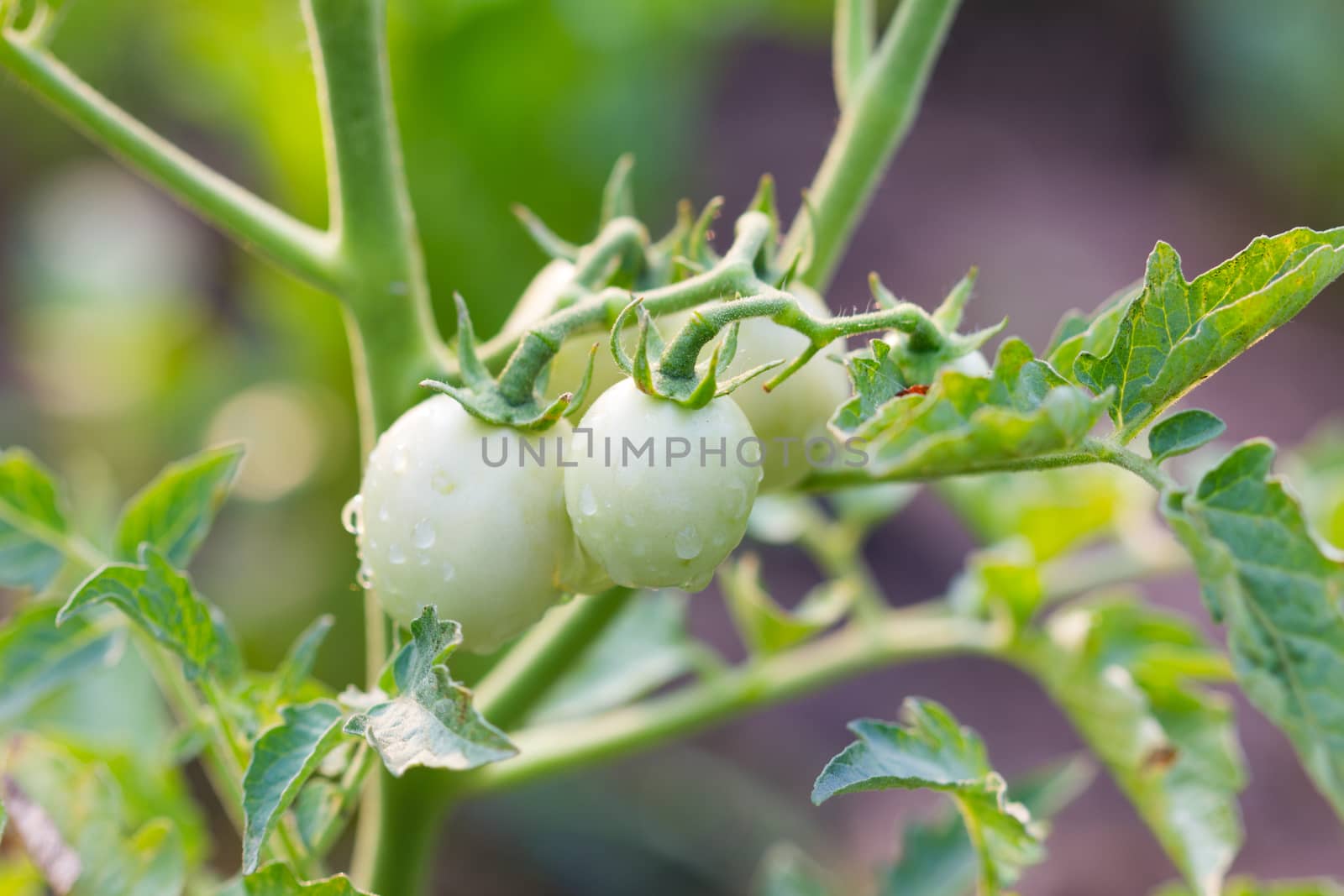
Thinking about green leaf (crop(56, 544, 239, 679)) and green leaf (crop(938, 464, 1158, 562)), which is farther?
green leaf (crop(938, 464, 1158, 562))

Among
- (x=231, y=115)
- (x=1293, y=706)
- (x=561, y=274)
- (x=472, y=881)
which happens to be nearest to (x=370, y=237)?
(x=561, y=274)

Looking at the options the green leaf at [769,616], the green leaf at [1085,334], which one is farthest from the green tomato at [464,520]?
the green leaf at [769,616]

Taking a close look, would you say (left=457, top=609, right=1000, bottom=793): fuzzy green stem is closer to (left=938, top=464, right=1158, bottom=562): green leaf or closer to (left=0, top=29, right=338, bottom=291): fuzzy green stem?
(left=938, top=464, right=1158, bottom=562): green leaf

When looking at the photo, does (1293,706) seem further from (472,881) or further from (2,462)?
(472,881)

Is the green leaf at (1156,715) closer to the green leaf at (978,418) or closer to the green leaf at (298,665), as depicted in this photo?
the green leaf at (978,418)

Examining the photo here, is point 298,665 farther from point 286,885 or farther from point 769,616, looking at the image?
→ point 769,616

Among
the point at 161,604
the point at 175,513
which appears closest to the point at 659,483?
the point at 161,604

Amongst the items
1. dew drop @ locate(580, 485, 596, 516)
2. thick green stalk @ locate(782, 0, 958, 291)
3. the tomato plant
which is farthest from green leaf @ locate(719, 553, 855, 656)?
dew drop @ locate(580, 485, 596, 516)
